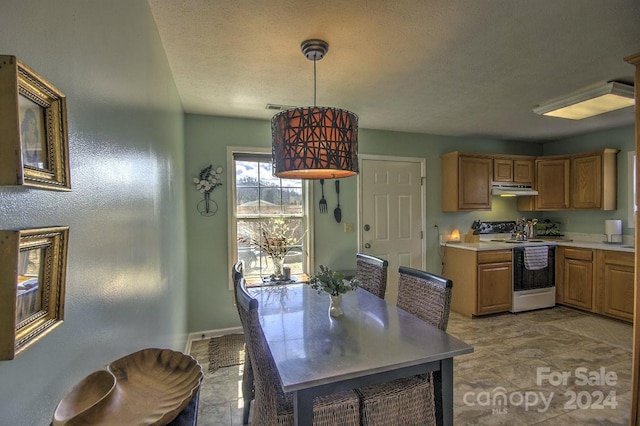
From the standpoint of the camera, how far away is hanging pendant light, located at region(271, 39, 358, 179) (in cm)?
162

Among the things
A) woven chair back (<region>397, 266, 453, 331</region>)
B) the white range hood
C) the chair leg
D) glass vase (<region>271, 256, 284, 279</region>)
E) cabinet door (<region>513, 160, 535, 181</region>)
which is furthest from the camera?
cabinet door (<region>513, 160, 535, 181</region>)

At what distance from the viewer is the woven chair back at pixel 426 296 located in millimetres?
1758

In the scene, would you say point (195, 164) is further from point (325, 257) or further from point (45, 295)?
point (45, 295)

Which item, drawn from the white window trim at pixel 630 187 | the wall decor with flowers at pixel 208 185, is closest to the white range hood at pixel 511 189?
the white window trim at pixel 630 187

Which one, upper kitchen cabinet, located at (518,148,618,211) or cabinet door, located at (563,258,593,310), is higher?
upper kitchen cabinet, located at (518,148,618,211)

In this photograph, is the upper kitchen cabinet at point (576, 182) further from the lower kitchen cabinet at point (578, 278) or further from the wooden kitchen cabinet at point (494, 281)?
the wooden kitchen cabinet at point (494, 281)

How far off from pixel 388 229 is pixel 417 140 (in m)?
1.30

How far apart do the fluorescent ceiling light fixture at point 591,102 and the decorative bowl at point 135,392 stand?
3547 millimetres

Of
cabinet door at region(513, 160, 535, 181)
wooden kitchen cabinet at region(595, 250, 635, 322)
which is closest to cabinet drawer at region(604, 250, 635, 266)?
wooden kitchen cabinet at region(595, 250, 635, 322)

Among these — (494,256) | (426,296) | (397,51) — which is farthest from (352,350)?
(494,256)

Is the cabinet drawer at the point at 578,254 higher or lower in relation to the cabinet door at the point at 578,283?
higher

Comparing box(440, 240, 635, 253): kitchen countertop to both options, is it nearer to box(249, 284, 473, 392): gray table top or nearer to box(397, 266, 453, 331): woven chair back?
box(397, 266, 453, 331): woven chair back

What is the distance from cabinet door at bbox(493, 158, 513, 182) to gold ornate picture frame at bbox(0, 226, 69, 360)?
4883 mm

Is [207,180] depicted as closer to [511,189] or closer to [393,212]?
[393,212]
